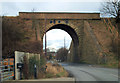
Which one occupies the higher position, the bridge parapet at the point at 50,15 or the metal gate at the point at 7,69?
the bridge parapet at the point at 50,15

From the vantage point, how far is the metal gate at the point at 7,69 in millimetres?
10216

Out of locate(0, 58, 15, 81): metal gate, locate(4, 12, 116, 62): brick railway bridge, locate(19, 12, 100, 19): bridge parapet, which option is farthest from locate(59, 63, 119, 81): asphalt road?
locate(19, 12, 100, 19): bridge parapet

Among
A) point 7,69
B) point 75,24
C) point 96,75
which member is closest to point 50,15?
point 75,24

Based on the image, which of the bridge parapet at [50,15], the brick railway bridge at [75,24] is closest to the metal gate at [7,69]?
the brick railway bridge at [75,24]

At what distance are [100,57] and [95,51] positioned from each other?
8.06 ft

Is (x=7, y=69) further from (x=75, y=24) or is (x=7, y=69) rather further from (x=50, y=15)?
(x=75, y=24)

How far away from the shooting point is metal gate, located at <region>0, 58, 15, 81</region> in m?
10.2

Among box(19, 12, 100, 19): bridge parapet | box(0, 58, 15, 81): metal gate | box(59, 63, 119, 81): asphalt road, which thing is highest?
box(19, 12, 100, 19): bridge parapet

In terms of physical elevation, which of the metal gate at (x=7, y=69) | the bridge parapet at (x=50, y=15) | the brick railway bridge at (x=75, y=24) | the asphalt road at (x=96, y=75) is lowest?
the asphalt road at (x=96, y=75)

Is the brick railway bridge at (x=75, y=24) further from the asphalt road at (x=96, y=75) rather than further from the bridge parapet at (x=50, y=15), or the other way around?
the asphalt road at (x=96, y=75)

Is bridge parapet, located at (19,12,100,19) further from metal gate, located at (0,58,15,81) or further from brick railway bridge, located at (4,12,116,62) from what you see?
metal gate, located at (0,58,15,81)

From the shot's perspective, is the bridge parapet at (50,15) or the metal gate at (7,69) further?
the bridge parapet at (50,15)

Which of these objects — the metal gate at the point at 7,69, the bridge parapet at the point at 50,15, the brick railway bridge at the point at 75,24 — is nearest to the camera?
the metal gate at the point at 7,69

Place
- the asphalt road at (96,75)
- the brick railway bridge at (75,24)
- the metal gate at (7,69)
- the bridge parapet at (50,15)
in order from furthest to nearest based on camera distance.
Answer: the bridge parapet at (50,15) < the brick railway bridge at (75,24) < the asphalt road at (96,75) < the metal gate at (7,69)
